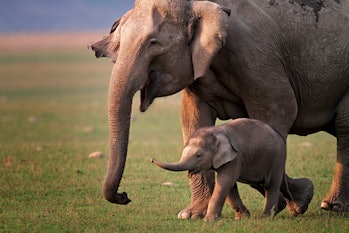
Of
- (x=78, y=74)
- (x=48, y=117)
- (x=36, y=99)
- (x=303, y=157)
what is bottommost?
(x=78, y=74)

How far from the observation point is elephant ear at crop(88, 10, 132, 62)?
11758 mm

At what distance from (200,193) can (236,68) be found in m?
1.48

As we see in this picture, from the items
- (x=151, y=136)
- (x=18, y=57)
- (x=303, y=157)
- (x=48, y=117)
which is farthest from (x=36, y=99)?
(x=18, y=57)

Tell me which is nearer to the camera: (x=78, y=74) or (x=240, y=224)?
(x=240, y=224)

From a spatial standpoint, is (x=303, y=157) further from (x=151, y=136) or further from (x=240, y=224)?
(x=151, y=136)

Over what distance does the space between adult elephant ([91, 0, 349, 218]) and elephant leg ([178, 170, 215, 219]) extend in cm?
1

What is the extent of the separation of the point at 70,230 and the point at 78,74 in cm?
5661

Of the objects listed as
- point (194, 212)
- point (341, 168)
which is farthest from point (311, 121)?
point (194, 212)

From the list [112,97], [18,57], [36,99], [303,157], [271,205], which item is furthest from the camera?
[18,57]

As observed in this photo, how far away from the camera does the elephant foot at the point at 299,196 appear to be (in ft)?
41.2

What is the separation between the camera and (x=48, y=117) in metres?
33.1

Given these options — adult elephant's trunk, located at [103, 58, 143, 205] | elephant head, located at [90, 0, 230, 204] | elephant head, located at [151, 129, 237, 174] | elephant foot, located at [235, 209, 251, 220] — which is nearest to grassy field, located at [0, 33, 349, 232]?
elephant foot, located at [235, 209, 251, 220]

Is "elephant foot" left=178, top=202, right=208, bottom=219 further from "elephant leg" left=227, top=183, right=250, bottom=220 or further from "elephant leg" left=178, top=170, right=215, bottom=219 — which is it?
"elephant leg" left=227, top=183, right=250, bottom=220

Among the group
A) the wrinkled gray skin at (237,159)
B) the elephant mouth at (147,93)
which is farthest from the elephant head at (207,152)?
the elephant mouth at (147,93)
